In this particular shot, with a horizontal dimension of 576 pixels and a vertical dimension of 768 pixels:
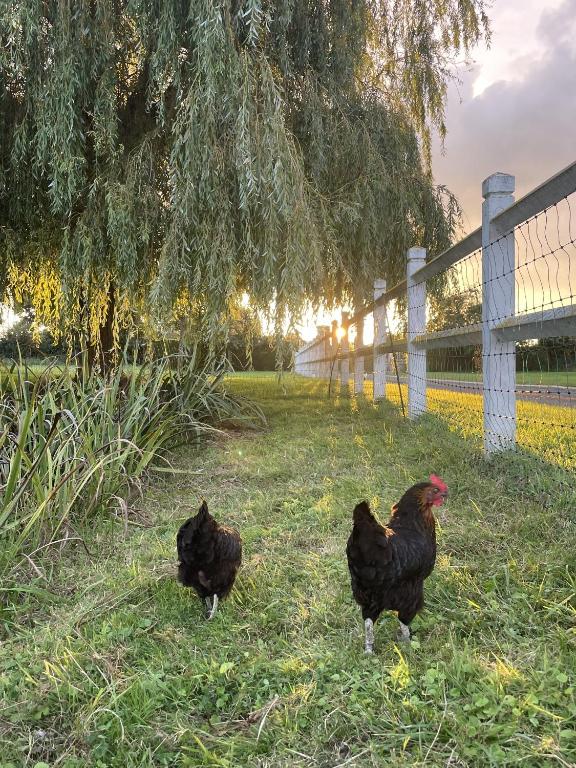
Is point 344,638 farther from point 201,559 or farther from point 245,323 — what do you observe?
point 245,323

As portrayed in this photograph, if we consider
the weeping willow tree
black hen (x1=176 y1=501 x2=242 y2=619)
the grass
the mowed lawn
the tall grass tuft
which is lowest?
the mowed lawn

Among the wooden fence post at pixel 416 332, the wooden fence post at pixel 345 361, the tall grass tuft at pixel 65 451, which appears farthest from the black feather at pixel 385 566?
the wooden fence post at pixel 345 361

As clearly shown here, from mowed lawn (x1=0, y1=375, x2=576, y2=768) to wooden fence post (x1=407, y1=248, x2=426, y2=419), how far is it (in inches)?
114

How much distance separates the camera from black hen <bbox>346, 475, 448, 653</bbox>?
1.80 metres

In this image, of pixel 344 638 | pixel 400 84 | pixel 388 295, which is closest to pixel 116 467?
pixel 344 638

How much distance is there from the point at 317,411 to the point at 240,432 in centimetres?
195

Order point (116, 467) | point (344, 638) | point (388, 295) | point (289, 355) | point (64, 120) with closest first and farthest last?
→ point (344, 638)
point (116, 467)
point (64, 120)
point (289, 355)
point (388, 295)

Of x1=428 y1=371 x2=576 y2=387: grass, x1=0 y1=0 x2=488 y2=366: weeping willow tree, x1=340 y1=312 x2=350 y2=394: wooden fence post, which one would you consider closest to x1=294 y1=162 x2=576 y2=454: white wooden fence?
x1=428 y1=371 x2=576 y2=387: grass

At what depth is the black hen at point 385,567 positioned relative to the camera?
5.90 feet

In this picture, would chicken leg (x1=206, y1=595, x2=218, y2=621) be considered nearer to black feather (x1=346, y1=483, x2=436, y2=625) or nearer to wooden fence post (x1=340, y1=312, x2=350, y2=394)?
black feather (x1=346, y1=483, x2=436, y2=625)

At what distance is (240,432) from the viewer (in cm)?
605

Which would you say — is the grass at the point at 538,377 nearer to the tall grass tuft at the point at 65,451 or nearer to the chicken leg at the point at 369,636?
the chicken leg at the point at 369,636

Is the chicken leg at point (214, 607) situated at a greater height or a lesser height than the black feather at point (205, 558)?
lesser

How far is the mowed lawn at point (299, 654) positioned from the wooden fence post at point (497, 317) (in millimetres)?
638
